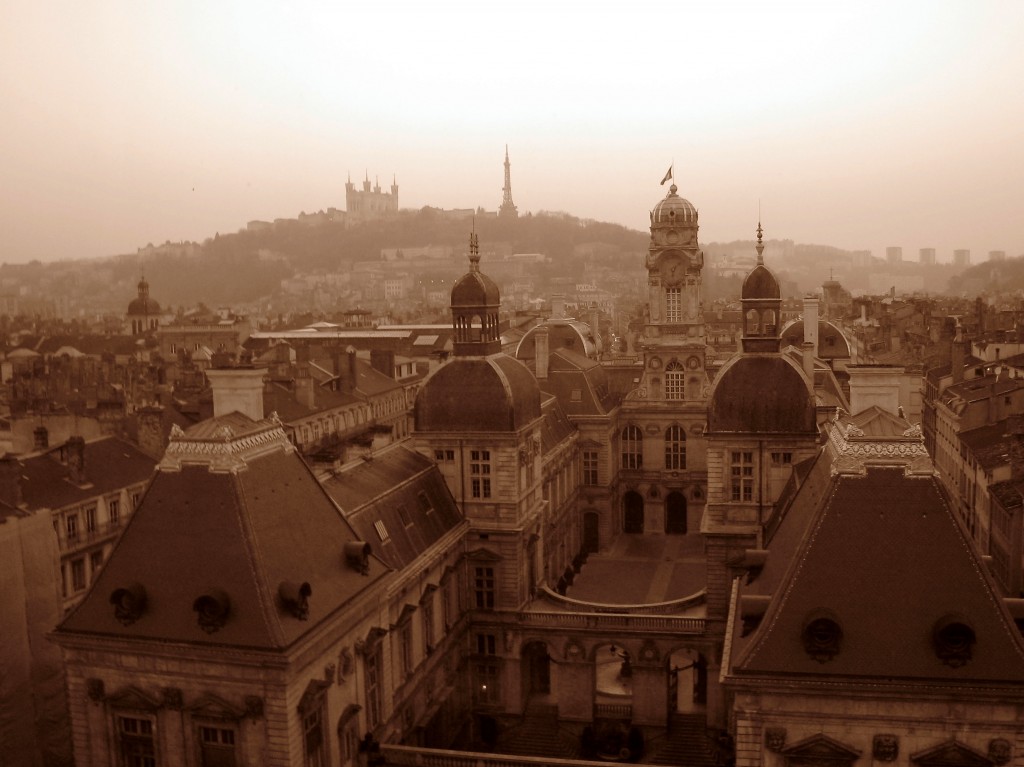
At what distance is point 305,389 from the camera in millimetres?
75375

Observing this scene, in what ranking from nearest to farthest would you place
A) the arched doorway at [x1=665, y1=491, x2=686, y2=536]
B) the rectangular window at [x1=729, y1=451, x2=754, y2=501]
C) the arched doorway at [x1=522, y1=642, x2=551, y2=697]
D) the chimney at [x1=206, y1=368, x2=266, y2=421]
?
the chimney at [x1=206, y1=368, x2=266, y2=421], the rectangular window at [x1=729, y1=451, x2=754, y2=501], the arched doorway at [x1=522, y1=642, x2=551, y2=697], the arched doorway at [x1=665, y1=491, x2=686, y2=536]

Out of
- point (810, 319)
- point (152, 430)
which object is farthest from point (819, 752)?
point (810, 319)

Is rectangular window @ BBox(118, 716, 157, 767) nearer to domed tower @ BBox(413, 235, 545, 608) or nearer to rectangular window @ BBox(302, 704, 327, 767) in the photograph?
rectangular window @ BBox(302, 704, 327, 767)

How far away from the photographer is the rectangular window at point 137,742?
26734 millimetres

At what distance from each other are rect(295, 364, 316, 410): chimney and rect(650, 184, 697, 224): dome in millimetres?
27975

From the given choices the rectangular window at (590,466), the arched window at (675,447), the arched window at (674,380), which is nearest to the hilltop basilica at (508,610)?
the rectangular window at (590,466)

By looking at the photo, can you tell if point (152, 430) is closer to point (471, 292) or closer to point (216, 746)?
point (471, 292)

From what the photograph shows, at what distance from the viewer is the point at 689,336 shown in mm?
72500

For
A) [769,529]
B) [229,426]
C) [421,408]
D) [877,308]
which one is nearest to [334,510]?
[229,426]

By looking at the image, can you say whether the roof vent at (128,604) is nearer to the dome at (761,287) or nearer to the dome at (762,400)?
the dome at (762,400)

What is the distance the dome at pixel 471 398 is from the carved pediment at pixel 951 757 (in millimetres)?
22878

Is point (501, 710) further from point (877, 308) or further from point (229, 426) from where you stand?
point (877, 308)

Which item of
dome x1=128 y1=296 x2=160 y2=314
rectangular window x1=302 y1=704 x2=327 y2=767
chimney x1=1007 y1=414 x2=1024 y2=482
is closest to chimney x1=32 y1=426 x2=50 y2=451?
rectangular window x1=302 y1=704 x2=327 y2=767

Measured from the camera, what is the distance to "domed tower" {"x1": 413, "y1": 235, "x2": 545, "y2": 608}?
44000 millimetres
